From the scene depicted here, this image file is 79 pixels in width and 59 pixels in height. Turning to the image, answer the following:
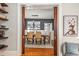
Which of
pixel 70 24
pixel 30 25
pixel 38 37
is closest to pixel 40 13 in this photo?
pixel 30 25

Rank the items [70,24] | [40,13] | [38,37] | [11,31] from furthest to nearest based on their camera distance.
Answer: [38,37], [40,13], [70,24], [11,31]

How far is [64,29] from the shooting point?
1.82 meters

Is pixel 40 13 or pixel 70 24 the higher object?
pixel 40 13

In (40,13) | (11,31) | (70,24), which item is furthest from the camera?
(40,13)

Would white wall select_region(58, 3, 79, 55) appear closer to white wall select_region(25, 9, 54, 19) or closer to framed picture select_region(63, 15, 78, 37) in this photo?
framed picture select_region(63, 15, 78, 37)

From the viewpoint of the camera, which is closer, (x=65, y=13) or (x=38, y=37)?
(x=65, y=13)

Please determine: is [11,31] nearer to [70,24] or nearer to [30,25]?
[30,25]

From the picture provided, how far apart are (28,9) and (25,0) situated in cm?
172

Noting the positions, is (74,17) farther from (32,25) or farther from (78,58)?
(78,58)

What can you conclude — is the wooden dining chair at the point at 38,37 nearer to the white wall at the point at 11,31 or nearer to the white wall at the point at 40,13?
the white wall at the point at 40,13

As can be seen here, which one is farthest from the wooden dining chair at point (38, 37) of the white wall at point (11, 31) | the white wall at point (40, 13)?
the white wall at point (11, 31)

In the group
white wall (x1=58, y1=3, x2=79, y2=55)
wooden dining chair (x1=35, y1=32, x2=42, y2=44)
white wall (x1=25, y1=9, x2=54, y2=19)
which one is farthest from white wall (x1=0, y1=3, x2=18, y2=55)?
white wall (x1=58, y1=3, x2=79, y2=55)

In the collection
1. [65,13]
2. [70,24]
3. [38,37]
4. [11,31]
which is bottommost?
[38,37]

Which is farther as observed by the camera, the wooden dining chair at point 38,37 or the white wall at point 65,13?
the wooden dining chair at point 38,37
